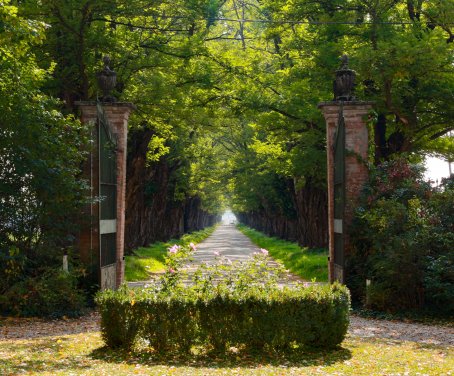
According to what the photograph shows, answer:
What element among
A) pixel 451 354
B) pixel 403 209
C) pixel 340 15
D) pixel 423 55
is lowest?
pixel 451 354

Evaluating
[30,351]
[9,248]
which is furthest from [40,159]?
[30,351]

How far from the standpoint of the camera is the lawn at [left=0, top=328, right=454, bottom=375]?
27.3 ft

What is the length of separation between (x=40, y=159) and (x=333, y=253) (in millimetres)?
8016

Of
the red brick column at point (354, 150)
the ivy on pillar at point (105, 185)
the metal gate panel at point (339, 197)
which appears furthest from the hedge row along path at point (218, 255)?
the red brick column at point (354, 150)

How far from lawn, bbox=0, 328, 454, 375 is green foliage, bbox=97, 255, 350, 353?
248mm

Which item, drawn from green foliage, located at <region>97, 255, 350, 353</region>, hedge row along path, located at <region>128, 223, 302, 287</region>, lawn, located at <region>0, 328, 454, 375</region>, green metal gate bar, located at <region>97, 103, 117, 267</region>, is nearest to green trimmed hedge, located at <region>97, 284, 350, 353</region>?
green foliage, located at <region>97, 255, 350, 353</region>

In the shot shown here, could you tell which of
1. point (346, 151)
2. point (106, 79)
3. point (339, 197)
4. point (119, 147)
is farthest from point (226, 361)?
point (106, 79)

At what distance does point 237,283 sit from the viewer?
1023 cm

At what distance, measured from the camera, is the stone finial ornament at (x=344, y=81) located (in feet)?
53.8

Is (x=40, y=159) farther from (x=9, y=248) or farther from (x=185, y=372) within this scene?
(x=185, y=372)

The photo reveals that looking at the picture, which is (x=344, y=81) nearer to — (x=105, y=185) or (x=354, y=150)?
(x=354, y=150)

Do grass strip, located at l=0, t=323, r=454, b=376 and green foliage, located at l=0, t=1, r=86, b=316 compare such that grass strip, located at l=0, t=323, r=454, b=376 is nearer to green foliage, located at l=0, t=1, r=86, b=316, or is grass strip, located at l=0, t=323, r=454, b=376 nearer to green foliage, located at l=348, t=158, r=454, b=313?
green foliage, located at l=0, t=1, r=86, b=316

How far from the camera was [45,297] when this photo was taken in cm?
1384

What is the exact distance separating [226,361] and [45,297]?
20.1 ft
